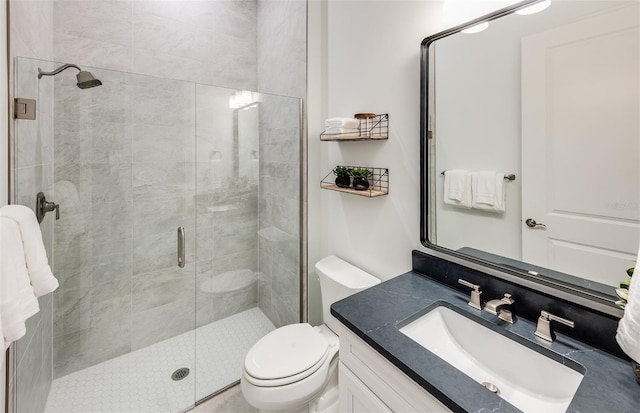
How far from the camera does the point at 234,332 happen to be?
2139 millimetres

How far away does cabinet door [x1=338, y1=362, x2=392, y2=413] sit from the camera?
0.90 m

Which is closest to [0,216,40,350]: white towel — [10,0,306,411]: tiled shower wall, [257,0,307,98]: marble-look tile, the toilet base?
[10,0,306,411]: tiled shower wall

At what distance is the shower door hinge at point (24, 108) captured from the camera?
1166mm

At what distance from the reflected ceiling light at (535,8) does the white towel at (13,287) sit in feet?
5.61

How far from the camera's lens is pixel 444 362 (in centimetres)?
79

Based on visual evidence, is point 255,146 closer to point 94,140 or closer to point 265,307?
point 94,140

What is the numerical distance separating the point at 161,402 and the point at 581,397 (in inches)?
75.5

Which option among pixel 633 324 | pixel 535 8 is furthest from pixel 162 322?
pixel 535 8

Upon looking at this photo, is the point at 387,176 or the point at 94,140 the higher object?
the point at 94,140

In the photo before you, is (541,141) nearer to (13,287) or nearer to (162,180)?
(13,287)

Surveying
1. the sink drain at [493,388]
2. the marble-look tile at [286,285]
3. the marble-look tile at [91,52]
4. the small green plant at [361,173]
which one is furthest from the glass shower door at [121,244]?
the sink drain at [493,388]

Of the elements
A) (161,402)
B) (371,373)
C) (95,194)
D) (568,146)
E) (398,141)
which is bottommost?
(161,402)

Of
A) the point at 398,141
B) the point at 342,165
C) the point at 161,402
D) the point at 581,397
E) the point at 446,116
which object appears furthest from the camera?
the point at 342,165

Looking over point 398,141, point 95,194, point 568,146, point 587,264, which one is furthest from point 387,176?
point 95,194
